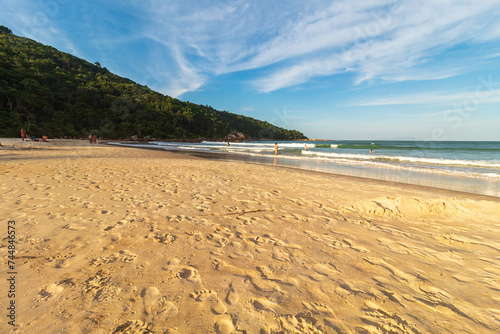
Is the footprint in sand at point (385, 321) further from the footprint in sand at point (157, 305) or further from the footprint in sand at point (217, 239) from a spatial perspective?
the footprint in sand at point (217, 239)

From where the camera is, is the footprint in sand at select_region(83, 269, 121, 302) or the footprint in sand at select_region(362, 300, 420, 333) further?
the footprint in sand at select_region(83, 269, 121, 302)

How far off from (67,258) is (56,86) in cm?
7442

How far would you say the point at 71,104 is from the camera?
54.3 m

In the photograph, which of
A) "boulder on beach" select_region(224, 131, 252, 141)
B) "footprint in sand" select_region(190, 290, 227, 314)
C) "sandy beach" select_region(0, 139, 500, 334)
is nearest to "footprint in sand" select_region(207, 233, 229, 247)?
"sandy beach" select_region(0, 139, 500, 334)

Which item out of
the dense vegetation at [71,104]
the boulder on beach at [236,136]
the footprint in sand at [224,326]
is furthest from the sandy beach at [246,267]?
the boulder on beach at [236,136]

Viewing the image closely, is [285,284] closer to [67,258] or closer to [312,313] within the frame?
[312,313]

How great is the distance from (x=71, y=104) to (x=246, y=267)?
72364mm

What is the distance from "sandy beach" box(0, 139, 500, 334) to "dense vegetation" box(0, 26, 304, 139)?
50.4 metres

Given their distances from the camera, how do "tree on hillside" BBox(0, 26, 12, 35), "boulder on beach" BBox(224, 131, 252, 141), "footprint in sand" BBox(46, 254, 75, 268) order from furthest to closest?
"boulder on beach" BBox(224, 131, 252, 141)
"tree on hillside" BBox(0, 26, 12, 35)
"footprint in sand" BBox(46, 254, 75, 268)

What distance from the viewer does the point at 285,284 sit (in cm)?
237

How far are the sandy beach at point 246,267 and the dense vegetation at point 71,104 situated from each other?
50392mm

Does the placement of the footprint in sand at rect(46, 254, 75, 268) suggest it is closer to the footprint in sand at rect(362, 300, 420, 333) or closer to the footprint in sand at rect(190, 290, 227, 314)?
the footprint in sand at rect(190, 290, 227, 314)

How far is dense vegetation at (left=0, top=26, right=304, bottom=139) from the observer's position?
141 feet

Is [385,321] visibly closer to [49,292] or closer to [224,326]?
[224,326]
